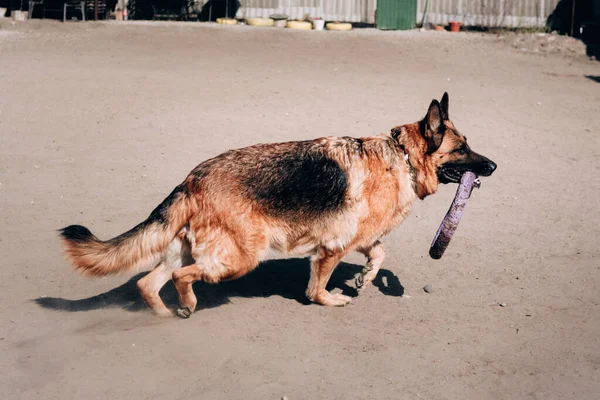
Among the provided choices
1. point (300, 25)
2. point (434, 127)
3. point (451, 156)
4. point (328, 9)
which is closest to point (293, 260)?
point (451, 156)

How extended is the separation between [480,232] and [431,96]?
559cm

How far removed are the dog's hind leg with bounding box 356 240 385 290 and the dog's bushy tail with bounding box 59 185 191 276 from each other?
188 cm

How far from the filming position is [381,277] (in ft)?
26.7

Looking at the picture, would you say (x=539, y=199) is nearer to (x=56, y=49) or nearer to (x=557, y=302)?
(x=557, y=302)

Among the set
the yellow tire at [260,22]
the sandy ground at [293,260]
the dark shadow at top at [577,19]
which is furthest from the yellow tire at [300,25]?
the dark shadow at top at [577,19]

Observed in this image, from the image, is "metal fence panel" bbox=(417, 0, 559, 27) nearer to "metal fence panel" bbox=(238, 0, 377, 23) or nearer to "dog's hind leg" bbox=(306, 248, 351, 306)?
"metal fence panel" bbox=(238, 0, 377, 23)

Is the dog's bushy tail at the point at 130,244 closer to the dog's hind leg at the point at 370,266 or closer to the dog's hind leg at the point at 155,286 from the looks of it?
the dog's hind leg at the point at 155,286

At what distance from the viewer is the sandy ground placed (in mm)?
6074

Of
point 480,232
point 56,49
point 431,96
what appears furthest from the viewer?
point 56,49

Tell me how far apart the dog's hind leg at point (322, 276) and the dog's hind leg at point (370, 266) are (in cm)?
25

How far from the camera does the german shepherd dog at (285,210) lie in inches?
262

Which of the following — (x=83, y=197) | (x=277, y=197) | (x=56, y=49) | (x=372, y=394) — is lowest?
(x=372, y=394)

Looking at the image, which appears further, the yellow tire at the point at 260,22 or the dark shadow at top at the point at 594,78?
the yellow tire at the point at 260,22

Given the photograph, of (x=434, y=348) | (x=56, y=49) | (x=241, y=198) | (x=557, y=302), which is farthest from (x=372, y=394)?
(x=56, y=49)
